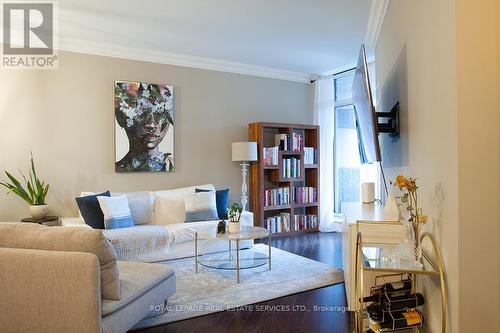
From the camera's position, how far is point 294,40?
449 centimetres

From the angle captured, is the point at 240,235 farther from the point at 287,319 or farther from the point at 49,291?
the point at 49,291

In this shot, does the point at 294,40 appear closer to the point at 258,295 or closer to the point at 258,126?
the point at 258,126

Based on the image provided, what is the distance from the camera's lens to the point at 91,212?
3.93m

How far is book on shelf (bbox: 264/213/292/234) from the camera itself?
552cm

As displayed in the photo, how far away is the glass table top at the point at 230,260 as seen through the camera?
3.57 m

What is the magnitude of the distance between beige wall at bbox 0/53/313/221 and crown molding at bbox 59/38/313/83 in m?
0.08

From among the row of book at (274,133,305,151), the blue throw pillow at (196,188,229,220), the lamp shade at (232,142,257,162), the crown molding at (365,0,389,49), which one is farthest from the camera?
the row of book at (274,133,305,151)

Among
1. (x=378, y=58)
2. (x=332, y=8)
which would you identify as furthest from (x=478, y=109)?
(x=378, y=58)

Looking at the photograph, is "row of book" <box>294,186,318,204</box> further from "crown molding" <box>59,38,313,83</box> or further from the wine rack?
the wine rack

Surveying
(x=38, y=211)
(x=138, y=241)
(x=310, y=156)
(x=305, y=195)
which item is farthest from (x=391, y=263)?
(x=310, y=156)

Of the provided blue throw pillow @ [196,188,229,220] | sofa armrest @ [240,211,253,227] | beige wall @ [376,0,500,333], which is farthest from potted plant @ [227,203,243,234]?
beige wall @ [376,0,500,333]

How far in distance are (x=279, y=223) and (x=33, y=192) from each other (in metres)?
3.41

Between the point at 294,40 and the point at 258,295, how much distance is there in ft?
10.3

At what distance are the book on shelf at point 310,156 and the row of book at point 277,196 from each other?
2.03ft
